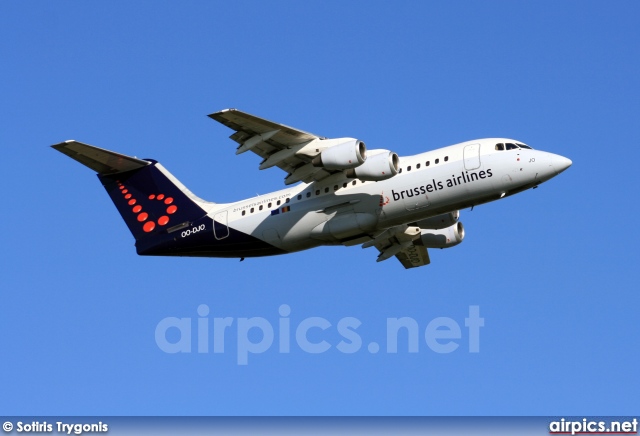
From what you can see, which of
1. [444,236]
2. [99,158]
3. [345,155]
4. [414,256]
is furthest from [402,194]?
[99,158]

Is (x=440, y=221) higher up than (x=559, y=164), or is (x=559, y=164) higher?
(x=559, y=164)

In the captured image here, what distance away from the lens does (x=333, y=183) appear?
35.3 metres

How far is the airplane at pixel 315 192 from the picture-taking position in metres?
33.8

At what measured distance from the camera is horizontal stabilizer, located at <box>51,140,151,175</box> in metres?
35.7

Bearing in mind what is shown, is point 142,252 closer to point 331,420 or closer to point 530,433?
point 331,420

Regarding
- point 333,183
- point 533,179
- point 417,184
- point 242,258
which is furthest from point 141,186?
point 533,179

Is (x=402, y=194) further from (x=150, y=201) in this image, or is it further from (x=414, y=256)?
(x=150, y=201)

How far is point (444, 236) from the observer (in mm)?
38750

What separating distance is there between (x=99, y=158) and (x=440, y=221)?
1017 centimetres

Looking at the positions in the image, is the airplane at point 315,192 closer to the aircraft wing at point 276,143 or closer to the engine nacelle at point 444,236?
the aircraft wing at point 276,143

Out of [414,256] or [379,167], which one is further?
[414,256]

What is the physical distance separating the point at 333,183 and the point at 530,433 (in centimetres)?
870

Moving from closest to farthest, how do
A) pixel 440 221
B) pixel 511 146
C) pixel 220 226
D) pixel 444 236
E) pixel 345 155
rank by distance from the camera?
pixel 345 155 < pixel 511 146 < pixel 220 226 < pixel 440 221 < pixel 444 236

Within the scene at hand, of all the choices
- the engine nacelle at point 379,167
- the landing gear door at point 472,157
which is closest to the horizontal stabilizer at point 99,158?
the engine nacelle at point 379,167
